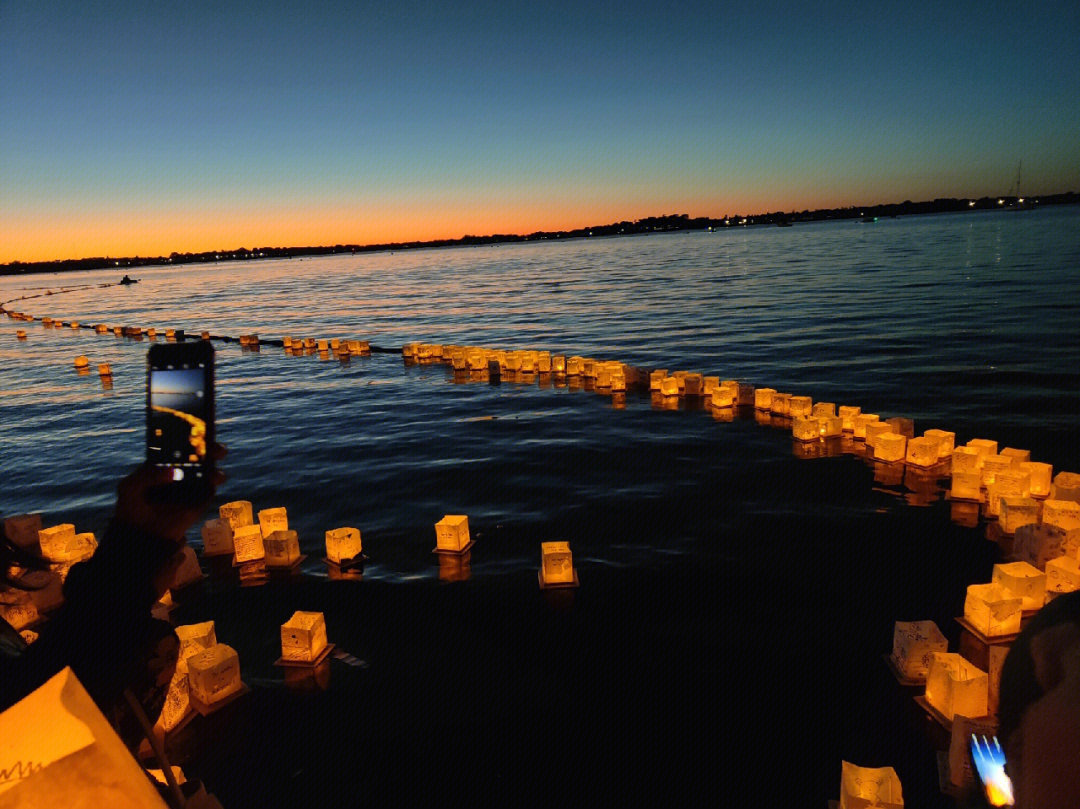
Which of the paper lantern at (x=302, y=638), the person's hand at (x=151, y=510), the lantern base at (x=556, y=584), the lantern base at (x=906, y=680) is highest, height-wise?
the person's hand at (x=151, y=510)

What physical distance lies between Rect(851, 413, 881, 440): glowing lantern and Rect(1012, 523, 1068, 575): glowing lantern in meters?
4.75

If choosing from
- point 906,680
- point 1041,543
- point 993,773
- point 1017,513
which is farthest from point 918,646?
point 993,773

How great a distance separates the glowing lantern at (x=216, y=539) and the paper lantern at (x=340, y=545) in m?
1.51

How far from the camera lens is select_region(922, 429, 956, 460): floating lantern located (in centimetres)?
1105

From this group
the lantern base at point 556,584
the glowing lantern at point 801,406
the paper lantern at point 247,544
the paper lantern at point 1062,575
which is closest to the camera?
the paper lantern at point 1062,575

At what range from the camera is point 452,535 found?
27.9ft

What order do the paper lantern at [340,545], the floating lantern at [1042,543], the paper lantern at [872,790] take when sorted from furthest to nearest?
the paper lantern at [340,545]
the floating lantern at [1042,543]
the paper lantern at [872,790]

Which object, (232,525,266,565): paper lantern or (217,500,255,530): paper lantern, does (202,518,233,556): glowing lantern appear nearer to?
(232,525,266,565): paper lantern

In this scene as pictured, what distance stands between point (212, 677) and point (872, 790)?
17.7 feet

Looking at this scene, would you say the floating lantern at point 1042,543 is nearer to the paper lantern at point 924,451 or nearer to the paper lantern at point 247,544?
the paper lantern at point 924,451

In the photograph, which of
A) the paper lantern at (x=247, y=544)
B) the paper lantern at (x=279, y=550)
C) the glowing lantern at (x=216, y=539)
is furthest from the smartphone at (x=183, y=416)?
the glowing lantern at (x=216, y=539)

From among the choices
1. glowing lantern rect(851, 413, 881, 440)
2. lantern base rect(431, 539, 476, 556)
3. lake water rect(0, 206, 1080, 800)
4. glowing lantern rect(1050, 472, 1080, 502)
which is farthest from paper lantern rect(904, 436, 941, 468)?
lantern base rect(431, 539, 476, 556)

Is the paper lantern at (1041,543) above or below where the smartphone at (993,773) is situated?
below

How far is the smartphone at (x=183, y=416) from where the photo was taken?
1.90 metres
